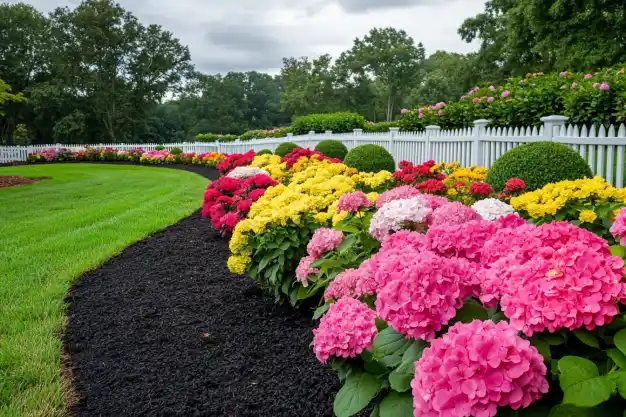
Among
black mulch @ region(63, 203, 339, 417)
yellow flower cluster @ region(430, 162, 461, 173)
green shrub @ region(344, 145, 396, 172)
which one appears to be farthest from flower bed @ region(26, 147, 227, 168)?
black mulch @ region(63, 203, 339, 417)

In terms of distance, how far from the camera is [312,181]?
15.3 ft

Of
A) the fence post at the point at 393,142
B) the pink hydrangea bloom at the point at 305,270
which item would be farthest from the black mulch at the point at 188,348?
the fence post at the point at 393,142

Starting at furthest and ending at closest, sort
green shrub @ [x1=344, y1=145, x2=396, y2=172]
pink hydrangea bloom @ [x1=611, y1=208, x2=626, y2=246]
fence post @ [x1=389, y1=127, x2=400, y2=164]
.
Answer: fence post @ [x1=389, y1=127, x2=400, y2=164], green shrub @ [x1=344, y1=145, x2=396, y2=172], pink hydrangea bloom @ [x1=611, y1=208, x2=626, y2=246]

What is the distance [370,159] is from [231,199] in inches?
175

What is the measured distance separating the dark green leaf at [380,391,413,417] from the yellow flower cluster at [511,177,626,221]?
1.67 meters

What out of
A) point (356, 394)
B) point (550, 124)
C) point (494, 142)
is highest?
point (550, 124)

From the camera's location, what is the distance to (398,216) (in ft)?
Result: 8.26

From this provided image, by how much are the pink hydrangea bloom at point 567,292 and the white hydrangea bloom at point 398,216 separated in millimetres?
1139

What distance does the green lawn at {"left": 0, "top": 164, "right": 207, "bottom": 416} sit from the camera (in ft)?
9.18

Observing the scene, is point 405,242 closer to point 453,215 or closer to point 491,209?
point 453,215

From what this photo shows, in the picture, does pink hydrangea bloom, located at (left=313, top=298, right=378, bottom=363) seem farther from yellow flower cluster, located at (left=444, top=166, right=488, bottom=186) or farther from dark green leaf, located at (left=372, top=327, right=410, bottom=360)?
yellow flower cluster, located at (left=444, top=166, right=488, bottom=186)

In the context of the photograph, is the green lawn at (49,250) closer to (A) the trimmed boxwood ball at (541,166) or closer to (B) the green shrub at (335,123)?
(A) the trimmed boxwood ball at (541,166)

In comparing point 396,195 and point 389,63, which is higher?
point 389,63

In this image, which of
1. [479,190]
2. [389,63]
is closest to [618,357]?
[479,190]
